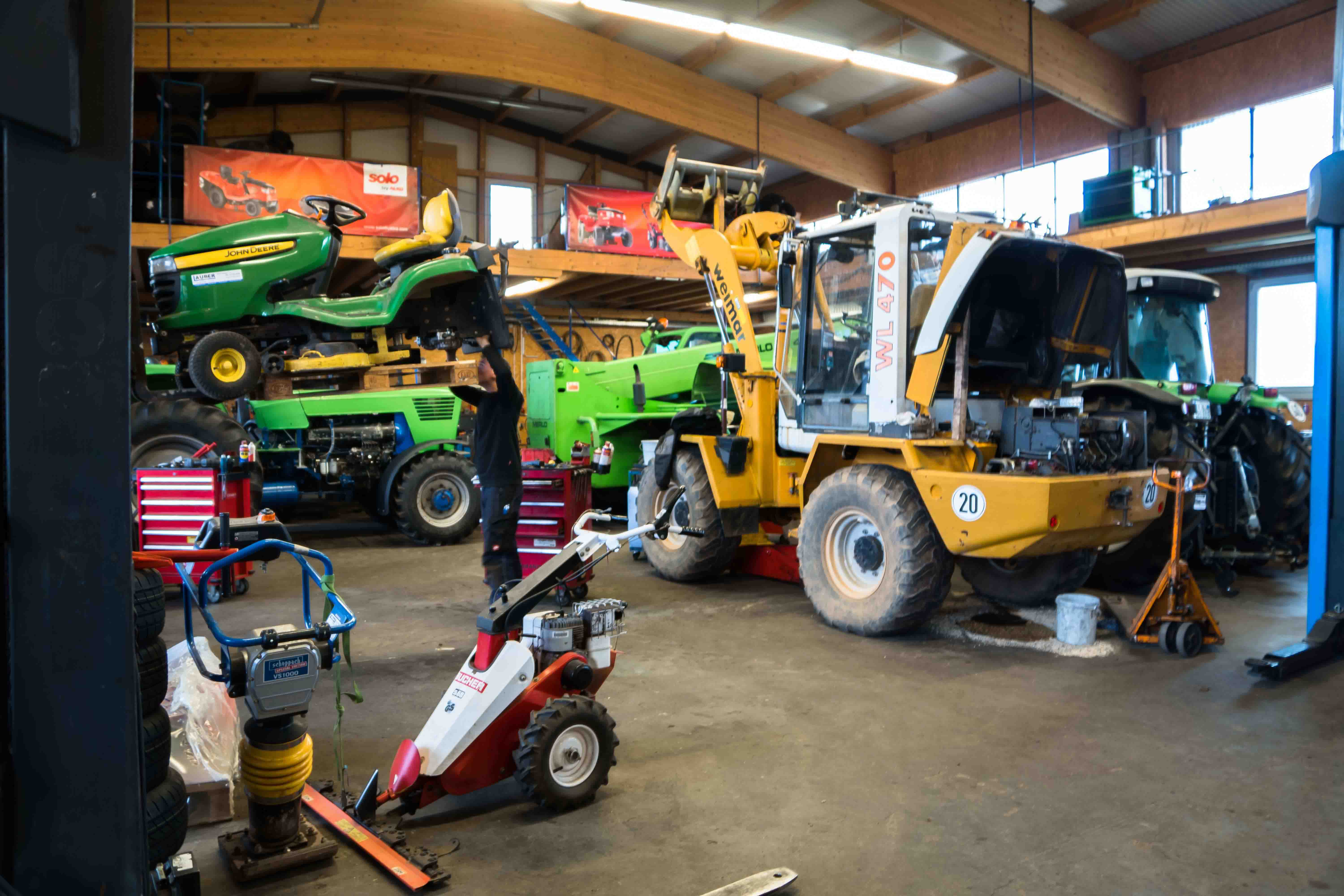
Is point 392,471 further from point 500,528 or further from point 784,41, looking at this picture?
point 784,41

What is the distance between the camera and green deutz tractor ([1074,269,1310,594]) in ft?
20.7

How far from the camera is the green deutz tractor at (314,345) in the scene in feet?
24.0

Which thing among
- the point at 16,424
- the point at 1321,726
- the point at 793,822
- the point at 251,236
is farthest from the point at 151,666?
the point at 251,236

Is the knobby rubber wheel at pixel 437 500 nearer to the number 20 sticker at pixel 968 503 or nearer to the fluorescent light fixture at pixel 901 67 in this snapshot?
the number 20 sticker at pixel 968 503

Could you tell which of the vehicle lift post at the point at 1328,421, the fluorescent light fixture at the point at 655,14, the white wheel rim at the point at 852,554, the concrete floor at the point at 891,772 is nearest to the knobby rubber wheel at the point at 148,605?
the concrete floor at the point at 891,772

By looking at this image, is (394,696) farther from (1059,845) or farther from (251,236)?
(251,236)

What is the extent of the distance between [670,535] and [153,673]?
17.1 feet

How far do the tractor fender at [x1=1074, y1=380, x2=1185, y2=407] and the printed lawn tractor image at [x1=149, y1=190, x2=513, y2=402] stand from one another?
440 cm

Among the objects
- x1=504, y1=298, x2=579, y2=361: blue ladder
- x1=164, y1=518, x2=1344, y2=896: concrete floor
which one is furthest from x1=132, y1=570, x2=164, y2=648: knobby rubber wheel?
x1=504, y1=298, x2=579, y2=361: blue ladder

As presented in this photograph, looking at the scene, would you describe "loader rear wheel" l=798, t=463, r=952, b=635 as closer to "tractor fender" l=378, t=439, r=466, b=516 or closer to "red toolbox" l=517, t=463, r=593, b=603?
"red toolbox" l=517, t=463, r=593, b=603

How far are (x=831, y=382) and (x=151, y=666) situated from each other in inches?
178

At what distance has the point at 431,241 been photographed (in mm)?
8094

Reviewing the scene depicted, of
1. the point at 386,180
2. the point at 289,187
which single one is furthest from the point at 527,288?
the point at 289,187

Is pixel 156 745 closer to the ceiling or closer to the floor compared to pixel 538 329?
closer to the floor
